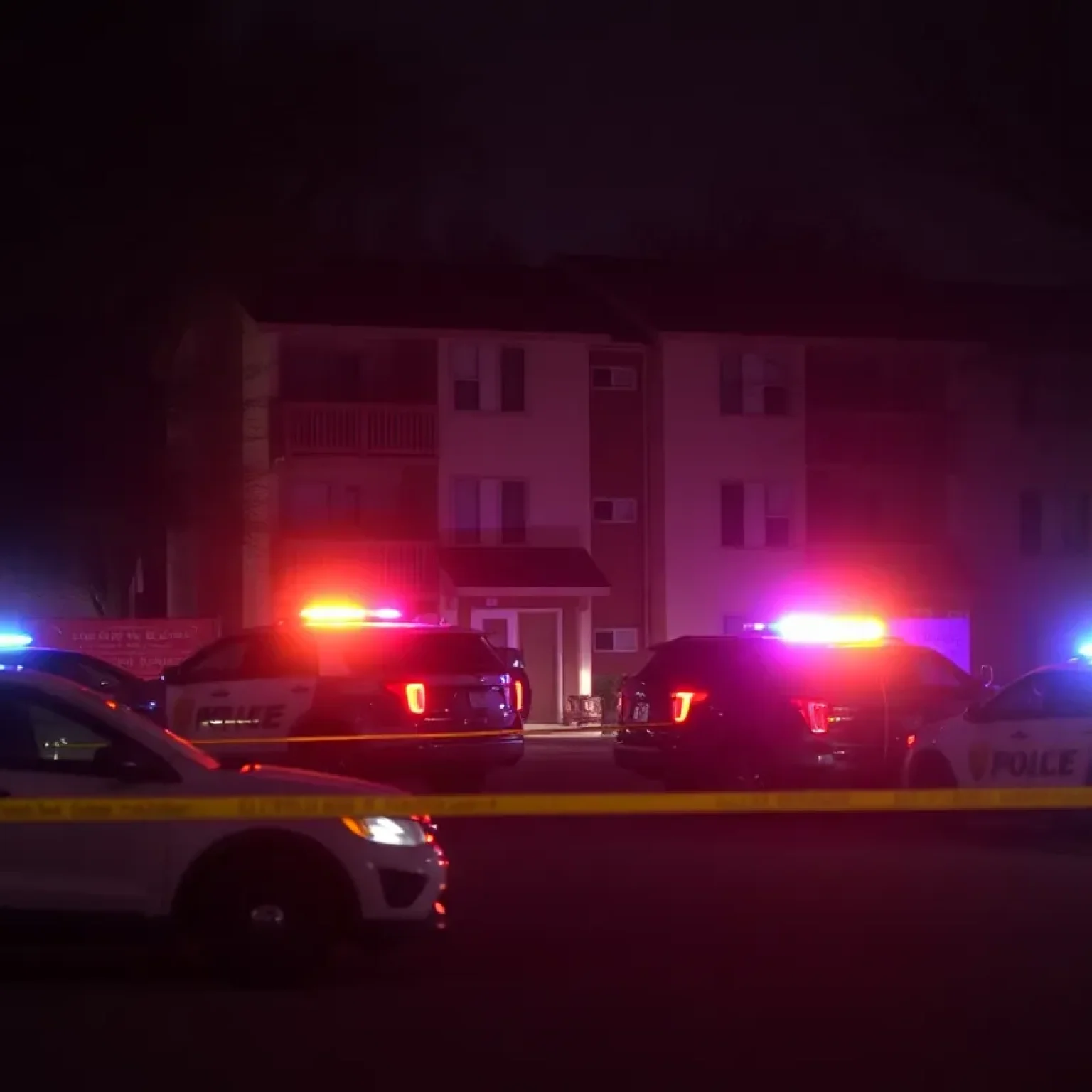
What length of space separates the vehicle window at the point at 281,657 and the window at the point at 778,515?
23682 mm

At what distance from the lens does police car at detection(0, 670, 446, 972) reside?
868 cm

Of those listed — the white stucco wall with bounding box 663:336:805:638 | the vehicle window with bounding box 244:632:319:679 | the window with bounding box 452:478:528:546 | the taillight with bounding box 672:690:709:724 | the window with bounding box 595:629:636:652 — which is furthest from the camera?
the window with bounding box 595:629:636:652

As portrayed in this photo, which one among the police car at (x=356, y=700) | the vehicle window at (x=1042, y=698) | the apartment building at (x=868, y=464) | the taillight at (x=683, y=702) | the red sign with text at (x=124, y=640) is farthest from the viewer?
the apartment building at (x=868, y=464)

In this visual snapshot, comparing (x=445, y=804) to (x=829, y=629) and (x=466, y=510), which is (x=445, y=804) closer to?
(x=829, y=629)

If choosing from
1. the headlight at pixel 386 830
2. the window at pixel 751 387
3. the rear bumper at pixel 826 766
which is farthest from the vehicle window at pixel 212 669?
the window at pixel 751 387

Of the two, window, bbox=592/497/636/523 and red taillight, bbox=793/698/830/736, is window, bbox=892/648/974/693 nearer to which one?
red taillight, bbox=793/698/830/736

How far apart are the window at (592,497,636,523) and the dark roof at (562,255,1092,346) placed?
383 centimetres

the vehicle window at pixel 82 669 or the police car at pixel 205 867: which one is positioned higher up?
the vehicle window at pixel 82 669

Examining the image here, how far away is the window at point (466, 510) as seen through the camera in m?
38.5

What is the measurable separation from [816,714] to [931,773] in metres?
1.46

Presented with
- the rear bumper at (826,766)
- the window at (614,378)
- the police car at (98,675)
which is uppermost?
the window at (614,378)

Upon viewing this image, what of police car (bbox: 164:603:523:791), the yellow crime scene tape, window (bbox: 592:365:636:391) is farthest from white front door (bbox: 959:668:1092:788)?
window (bbox: 592:365:636:391)

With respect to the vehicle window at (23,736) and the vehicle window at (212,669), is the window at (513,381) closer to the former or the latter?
the vehicle window at (212,669)

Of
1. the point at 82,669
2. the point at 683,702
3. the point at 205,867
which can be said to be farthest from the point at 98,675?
the point at 205,867
